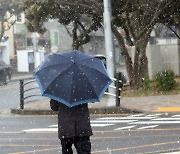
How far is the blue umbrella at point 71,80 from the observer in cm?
689

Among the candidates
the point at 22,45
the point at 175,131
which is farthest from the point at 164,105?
the point at 22,45

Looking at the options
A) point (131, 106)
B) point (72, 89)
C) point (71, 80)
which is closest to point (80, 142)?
point (72, 89)

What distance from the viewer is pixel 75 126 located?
698cm

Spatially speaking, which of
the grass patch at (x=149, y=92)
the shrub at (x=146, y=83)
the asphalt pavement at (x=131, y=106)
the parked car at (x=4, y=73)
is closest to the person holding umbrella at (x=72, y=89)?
the asphalt pavement at (x=131, y=106)

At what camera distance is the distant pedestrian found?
6.97m

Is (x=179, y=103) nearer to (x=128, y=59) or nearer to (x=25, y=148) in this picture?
(x=128, y=59)

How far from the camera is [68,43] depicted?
69.2 metres

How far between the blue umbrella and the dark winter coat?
174 mm

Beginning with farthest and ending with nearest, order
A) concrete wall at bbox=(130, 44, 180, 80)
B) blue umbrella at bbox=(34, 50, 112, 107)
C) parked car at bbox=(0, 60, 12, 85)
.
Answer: parked car at bbox=(0, 60, 12, 85)
concrete wall at bbox=(130, 44, 180, 80)
blue umbrella at bbox=(34, 50, 112, 107)

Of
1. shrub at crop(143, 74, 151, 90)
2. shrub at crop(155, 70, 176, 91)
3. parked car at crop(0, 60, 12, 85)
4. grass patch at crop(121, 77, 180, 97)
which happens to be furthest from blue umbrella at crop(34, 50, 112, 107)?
parked car at crop(0, 60, 12, 85)

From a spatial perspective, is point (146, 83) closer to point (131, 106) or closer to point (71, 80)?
point (131, 106)

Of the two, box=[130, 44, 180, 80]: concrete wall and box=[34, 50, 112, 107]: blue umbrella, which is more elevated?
box=[130, 44, 180, 80]: concrete wall

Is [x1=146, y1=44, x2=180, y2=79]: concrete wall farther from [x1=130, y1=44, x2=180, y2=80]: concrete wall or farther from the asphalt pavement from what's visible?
the asphalt pavement

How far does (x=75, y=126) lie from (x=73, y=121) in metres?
0.07
